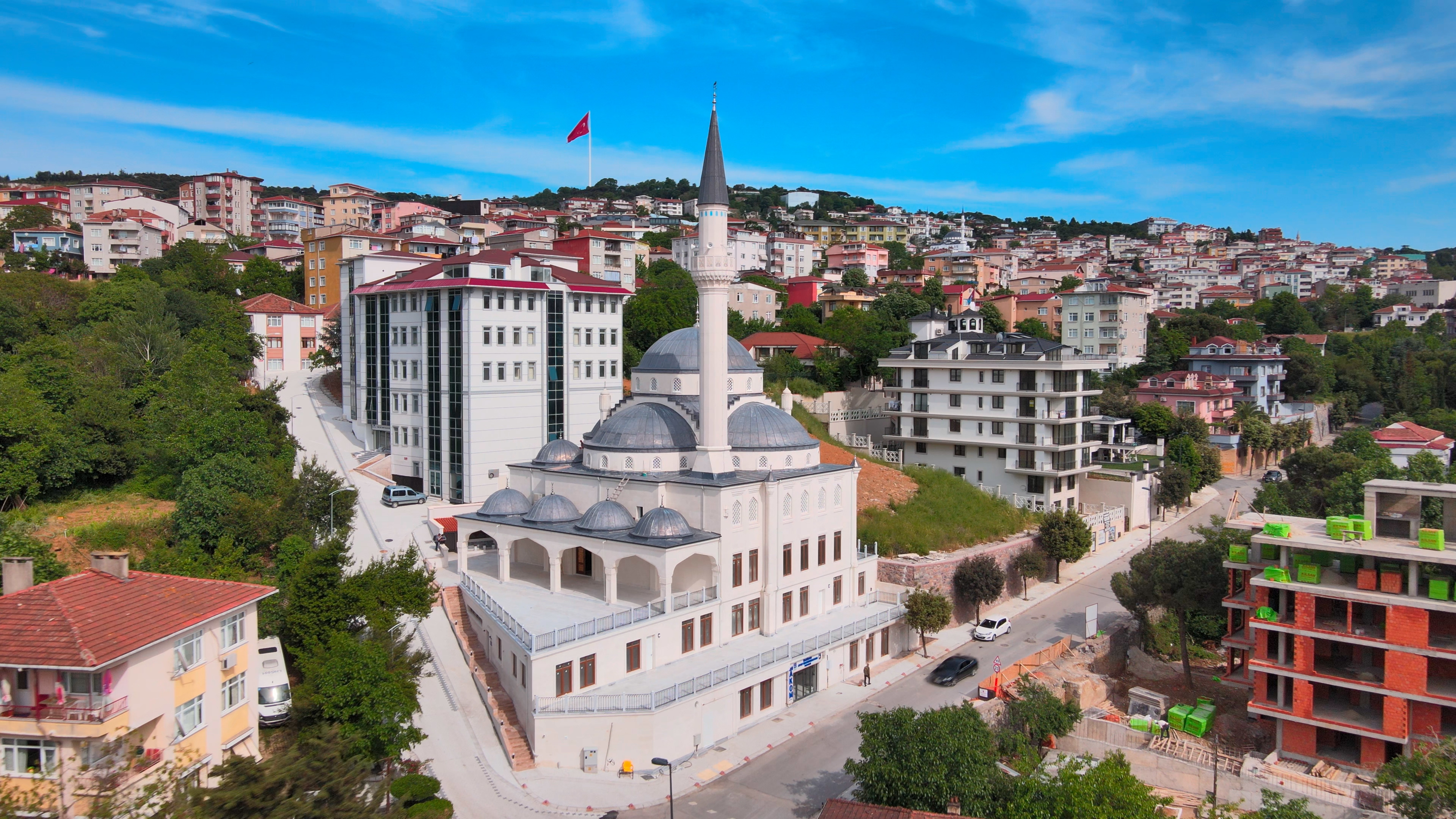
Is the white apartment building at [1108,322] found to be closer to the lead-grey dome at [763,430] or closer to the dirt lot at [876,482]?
the dirt lot at [876,482]

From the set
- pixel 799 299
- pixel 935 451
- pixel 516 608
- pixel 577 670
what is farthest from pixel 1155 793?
pixel 799 299

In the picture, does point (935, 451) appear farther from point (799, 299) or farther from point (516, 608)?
point (799, 299)

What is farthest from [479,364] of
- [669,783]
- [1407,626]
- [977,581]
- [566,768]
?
[1407,626]

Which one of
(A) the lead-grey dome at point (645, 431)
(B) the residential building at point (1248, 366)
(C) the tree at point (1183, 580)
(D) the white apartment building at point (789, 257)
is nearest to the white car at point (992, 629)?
(C) the tree at point (1183, 580)

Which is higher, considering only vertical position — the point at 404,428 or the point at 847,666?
the point at 404,428

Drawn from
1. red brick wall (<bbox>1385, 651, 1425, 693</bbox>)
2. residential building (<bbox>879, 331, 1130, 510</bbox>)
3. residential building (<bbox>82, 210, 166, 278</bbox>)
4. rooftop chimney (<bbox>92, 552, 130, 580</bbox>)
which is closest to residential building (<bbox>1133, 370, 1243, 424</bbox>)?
residential building (<bbox>879, 331, 1130, 510</bbox>)

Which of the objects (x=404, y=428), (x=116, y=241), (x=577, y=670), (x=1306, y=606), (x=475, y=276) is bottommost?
(x=577, y=670)

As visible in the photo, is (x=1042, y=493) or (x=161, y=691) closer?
(x=161, y=691)

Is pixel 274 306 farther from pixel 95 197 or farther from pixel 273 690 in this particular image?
pixel 95 197
